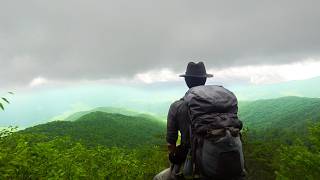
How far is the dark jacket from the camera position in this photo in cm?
542

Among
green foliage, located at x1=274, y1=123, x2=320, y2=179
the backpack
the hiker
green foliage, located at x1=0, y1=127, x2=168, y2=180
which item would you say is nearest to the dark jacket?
the hiker

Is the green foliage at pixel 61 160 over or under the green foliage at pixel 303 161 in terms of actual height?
over

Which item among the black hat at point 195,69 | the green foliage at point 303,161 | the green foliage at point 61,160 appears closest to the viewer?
the black hat at point 195,69

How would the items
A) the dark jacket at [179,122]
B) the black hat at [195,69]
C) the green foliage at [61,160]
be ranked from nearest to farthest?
1. the dark jacket at [179,122]
2. the black hat at [195,69]
3. the green foliage at [61,160]

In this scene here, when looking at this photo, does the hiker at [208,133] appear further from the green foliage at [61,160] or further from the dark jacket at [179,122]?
the green foliage at [61,160]

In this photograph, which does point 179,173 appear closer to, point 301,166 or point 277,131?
point 301,166

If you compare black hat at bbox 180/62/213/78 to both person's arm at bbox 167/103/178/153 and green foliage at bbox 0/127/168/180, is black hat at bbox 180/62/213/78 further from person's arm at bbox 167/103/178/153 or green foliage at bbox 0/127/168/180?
green foliage at bbox 0/127/168/180

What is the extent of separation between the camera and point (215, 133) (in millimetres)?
4902

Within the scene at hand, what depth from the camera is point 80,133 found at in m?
182

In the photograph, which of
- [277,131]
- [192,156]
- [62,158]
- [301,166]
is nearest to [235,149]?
[192,156]

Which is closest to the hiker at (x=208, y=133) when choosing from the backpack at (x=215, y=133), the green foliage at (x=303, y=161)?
the backpack at (x=215, y=133)

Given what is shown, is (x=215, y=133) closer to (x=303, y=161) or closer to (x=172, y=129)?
(x=172, y=129)

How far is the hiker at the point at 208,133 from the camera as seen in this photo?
16.1 ft

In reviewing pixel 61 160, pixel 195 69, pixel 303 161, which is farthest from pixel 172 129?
pixel 303 161
